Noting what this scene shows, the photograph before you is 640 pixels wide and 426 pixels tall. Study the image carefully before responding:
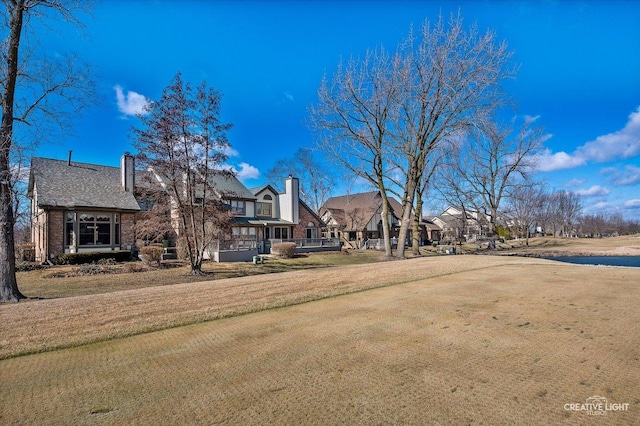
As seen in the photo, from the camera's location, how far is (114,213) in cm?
2348

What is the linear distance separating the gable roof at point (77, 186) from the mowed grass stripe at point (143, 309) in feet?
55.2

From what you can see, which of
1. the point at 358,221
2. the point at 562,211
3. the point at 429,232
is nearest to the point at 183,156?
the point at 358,221

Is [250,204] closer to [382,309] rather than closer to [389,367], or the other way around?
[382,309]

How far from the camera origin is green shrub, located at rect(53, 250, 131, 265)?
20.2m

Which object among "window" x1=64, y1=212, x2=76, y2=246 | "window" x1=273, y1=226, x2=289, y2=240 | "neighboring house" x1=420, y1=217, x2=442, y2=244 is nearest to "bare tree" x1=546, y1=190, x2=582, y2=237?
"neighboring house" x1=420, y1=217, x2=442, y2=244

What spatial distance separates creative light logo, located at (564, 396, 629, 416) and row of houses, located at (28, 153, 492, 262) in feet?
54.0

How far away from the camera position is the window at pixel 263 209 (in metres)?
34.1

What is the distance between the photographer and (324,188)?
182ft

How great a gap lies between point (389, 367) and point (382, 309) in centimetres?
280

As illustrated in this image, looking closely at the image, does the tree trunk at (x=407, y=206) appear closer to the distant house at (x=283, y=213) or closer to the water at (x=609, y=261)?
the distant house at (x=283, y=213)

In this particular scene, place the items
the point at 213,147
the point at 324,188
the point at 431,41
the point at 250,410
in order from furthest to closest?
the point at 324,188, the point at 431,41, the point at 213,147, the point at 250,410

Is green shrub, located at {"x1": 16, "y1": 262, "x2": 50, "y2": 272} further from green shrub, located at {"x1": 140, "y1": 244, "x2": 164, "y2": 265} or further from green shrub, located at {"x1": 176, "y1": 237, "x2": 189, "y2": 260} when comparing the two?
green shrub, located at {"x1": 176, "y1": 237, "x2": 189, "y2": 260}

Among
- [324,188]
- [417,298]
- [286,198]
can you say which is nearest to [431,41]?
[417,298]

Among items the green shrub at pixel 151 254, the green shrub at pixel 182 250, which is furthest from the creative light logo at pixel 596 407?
the green shrub at pixel 182 250
